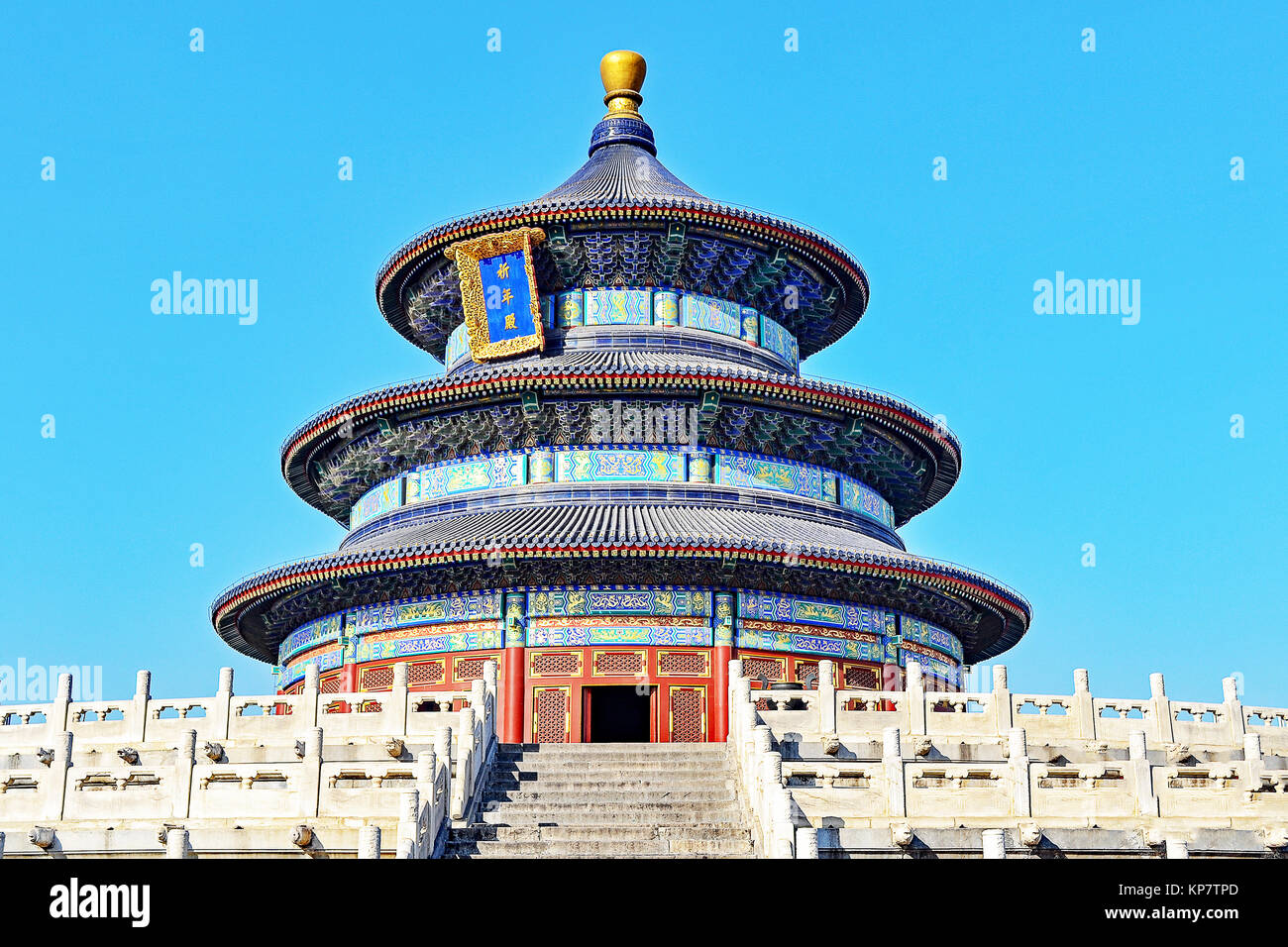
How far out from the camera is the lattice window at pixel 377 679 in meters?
28.8

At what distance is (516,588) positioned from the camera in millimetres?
28047

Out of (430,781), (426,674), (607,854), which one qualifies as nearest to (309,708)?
(430,781)

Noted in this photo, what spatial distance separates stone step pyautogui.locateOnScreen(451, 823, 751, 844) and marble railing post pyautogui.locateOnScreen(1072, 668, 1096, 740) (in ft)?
20.1

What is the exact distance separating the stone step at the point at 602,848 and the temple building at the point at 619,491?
9941mm

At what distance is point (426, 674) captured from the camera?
1115 inches

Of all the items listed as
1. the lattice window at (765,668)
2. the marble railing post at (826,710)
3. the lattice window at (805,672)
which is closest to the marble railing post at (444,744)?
the marble railing post at (826,710)

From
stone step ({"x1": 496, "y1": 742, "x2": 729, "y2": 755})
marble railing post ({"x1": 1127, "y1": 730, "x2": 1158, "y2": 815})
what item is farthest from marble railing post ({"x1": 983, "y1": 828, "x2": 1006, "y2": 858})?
stone step ({"x1": 496, "y1": 742, "x2": 729, "y2": 755})

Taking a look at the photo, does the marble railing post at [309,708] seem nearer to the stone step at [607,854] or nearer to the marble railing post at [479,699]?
the marble railing post at [479,699]

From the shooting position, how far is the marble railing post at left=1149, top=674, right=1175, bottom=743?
21.2 meters

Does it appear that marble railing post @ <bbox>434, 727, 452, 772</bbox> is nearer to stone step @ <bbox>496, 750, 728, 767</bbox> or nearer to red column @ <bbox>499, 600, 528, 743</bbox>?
stone step @ <bbox>496, 750, 728, 767</bbox>

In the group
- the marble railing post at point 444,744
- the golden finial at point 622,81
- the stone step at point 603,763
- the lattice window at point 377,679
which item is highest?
the golden finial at point 622,81

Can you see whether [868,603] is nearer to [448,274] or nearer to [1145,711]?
[1145,711]
